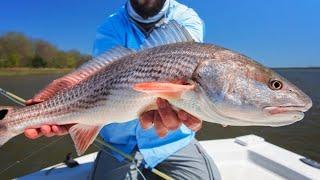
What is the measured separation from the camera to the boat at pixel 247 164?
195 inches

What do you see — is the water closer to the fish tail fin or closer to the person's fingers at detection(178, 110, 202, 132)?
the fish tail fin

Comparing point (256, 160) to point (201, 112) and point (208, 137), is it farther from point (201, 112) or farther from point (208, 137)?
point (208, 137)

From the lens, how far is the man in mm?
4141

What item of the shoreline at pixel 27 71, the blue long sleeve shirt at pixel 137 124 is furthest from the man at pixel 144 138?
the shoreline at pixel 27 71

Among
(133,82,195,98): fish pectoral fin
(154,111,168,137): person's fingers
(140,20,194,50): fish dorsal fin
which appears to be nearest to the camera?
(133,82,195,98): fish pectoral fin

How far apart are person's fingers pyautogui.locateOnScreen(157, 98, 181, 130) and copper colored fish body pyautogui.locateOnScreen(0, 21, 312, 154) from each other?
0.08 m

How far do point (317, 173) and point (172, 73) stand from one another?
3.05 meters

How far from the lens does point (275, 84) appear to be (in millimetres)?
2502

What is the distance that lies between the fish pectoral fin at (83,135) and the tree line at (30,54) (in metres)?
50.2

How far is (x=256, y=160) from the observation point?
18.1 ft

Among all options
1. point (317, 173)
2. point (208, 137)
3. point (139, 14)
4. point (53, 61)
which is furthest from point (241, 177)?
point (53, 61)

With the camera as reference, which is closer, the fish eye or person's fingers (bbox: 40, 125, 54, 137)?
the fish eye

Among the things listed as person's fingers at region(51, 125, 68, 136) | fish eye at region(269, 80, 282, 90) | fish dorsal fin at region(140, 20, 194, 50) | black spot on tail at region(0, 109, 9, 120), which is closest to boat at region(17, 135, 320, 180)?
person's fingers at region(51, 125, 68, 136)

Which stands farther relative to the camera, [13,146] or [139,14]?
[13,146]
